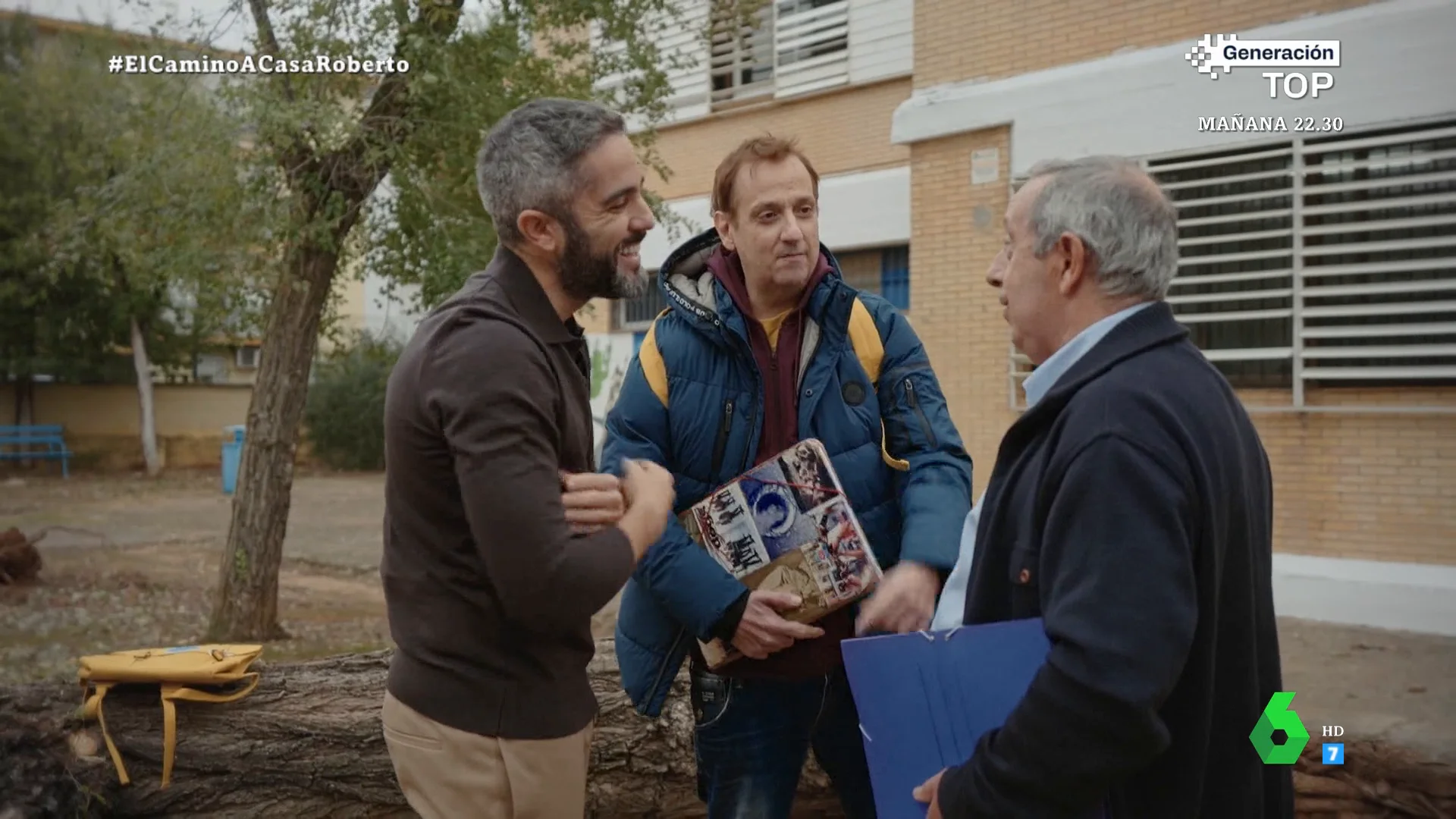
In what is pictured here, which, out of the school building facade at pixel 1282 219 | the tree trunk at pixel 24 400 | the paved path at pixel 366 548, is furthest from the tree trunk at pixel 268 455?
the tree trunk at pixel 24 400

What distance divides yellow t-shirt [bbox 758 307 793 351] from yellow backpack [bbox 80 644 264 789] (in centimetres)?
198

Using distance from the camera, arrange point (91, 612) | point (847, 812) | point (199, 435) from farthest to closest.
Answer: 1. point (199, 435)
2. point (91, 612)
3. point (847, 812)

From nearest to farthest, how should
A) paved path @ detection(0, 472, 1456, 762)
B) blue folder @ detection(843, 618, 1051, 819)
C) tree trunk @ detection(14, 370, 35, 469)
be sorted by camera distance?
Result: blue folder @ detection(843, 618, 1051, 819)
paved path @ detection(0, 472, 1456, 762)
tree trunk @ detection(14, 370, 35, 469)

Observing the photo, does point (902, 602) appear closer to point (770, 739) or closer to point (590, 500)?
point (770, 739)

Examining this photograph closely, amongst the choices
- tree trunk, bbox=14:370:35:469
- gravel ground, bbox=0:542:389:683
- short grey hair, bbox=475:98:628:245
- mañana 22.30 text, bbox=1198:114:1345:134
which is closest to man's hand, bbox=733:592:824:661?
short grey hair, bbox=475:98:628:245

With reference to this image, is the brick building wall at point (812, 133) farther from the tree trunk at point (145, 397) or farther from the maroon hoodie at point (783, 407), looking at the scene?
the tree trunk at point (145, 397)

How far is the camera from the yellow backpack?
11.2 ft

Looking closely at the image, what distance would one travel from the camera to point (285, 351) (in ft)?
28.0

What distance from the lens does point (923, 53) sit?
11.5 m

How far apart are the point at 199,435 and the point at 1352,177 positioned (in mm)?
25652

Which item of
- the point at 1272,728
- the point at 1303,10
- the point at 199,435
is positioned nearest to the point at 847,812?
the point at 1272,728

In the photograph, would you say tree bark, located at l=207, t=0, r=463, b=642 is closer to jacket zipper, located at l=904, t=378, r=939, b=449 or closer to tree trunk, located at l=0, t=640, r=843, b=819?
tree trunk, located at l=0, t=640, r=843, b=819

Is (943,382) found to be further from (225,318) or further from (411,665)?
(411,665)
